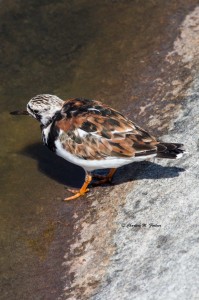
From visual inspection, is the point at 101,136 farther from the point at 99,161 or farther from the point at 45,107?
the point at 45,107

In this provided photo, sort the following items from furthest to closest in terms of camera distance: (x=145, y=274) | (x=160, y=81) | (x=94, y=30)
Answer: (x=94, y=30) < (x=160, y=81) < (x=145, y=274)

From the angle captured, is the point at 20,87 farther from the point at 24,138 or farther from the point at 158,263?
the point at 158,263

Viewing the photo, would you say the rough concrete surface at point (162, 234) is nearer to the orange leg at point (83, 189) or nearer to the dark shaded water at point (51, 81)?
the orange leg at point (83, 189)

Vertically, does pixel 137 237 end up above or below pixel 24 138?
above

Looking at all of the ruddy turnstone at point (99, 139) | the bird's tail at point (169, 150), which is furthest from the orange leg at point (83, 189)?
the bird's tail at point (169, 150)

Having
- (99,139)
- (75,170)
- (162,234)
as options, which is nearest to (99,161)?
(99,139)

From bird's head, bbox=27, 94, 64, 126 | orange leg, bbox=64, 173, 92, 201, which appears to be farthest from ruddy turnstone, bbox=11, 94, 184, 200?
orange leg, bbox=64, 173, 92, 201

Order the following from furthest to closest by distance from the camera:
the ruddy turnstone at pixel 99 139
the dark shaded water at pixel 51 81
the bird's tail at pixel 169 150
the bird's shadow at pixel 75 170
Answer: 1. the bird's shadow at pixel 75 170
2. the dark shaded water at pixel 51 81
3. the ruddy turnstone at pixel 99 139
4. the bird's tail at pixel 169 150

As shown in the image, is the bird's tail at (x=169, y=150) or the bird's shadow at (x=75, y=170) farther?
the bird's shadow at (x=75, y=170)

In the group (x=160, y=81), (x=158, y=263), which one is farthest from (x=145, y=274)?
(x=160, y=81)
